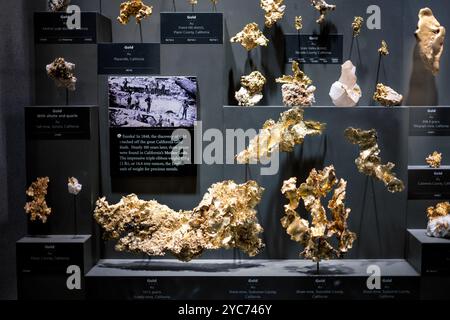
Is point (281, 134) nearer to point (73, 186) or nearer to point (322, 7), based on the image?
point (322, 7)

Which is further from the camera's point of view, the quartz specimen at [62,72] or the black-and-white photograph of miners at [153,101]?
the black-and-white photograph of miners at [153,101]

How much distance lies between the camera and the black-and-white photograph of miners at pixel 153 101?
379 centimetres

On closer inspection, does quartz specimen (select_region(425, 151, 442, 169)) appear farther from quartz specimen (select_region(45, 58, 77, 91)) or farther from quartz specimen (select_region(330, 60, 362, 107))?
quartz specimen (select_region(45, 58, 77, 91))

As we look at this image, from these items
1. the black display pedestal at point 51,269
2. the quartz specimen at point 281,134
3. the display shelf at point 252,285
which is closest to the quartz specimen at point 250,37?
the quartz specimen at point 281,134

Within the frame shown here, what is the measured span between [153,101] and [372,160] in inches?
55.4

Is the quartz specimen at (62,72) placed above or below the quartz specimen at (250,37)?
below

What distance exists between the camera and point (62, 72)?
3682mm

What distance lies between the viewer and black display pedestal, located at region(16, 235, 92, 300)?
140 inches

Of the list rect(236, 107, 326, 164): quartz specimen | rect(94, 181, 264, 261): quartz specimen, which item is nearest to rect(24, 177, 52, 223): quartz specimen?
rect(94, 181, 264, 261): quartz specimen

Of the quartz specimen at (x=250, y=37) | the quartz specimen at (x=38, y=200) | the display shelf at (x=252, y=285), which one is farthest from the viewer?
the quartz specimen at (x=250, y=37)

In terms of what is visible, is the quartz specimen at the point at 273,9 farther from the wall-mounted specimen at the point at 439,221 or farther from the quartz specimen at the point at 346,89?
the wall-mounted specimen at the point at 439,221

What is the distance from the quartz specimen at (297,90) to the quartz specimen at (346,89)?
0.48 feet

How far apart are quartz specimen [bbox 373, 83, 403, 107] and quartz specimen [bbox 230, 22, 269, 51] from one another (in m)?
0.78
